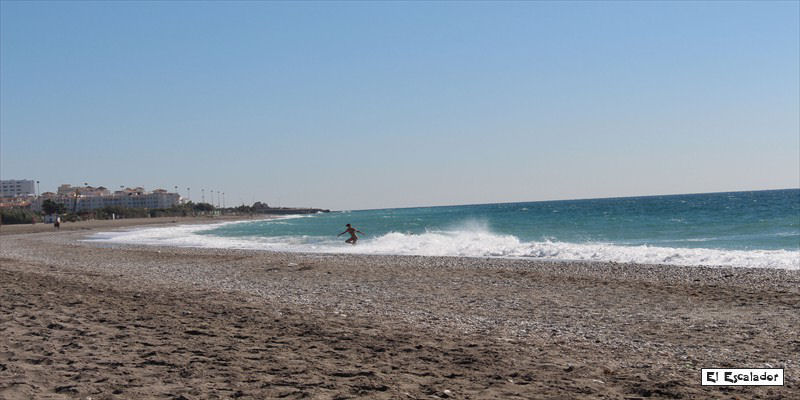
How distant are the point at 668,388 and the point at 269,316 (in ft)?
17.7

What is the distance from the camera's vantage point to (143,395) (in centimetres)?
500

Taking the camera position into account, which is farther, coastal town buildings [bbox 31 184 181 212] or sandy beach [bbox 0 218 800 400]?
coastal town buildings [bbox 31 184 181 212]

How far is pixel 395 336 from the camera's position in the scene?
759 centimetres

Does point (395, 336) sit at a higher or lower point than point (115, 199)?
lower

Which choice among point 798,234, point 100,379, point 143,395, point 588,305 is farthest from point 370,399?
point 798,234

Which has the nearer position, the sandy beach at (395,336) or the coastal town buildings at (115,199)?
the sandy beach at (395,336)

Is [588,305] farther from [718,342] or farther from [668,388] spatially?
[668,388]

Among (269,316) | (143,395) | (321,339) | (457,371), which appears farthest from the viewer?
(269,316)

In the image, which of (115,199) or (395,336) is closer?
(395,336)

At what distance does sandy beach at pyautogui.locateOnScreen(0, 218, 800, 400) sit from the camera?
5.44 m

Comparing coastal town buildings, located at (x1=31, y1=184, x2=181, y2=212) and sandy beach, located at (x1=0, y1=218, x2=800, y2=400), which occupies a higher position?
coastal town buildings, located at (x1=31, y1=184, x2=181, y2=212)

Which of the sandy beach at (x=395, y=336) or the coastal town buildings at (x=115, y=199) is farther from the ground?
the coastal town buildings at (x=115, y=199)

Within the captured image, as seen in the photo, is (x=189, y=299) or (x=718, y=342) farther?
(x=189, y=299)

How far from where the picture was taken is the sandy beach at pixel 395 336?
17.8 ft
